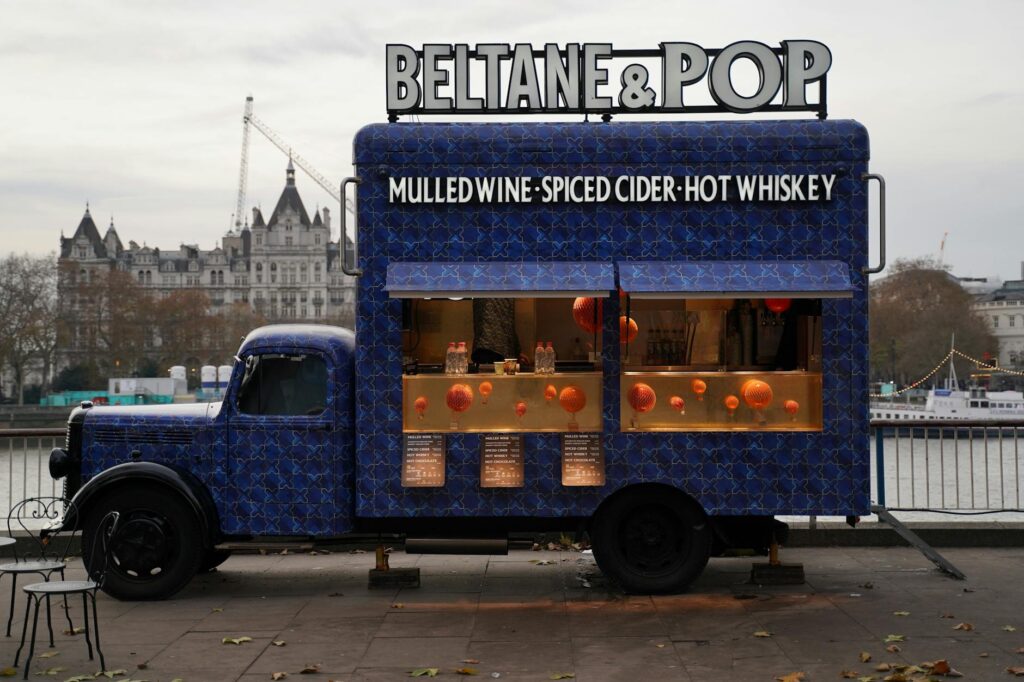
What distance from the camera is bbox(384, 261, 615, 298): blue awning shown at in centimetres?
955

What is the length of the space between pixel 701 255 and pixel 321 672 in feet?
14.9

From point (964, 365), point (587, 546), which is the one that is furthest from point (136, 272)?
point (587, 546)

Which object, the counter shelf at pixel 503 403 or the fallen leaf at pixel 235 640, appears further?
the counter shelf at pixel 503 403

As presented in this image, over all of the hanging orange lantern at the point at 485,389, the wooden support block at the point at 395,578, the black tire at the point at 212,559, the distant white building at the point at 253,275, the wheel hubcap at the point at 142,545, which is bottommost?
the wooden support block at the point at 395,578

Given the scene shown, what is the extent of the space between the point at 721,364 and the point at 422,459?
9.03 ft

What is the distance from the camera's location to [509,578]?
10.8m

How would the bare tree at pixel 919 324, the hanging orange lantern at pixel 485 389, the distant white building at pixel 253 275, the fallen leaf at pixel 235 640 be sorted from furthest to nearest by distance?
the distant white building at pixel 253 275
the bare tree at pixel 919 324
the hanging orange lantern at pixel 485 389
the fallen leaf at pixel 235 640

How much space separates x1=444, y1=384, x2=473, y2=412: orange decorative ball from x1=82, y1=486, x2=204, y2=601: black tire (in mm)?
2277

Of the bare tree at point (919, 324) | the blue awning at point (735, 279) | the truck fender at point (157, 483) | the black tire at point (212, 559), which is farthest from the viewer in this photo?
the bare tree at point (919, 324)

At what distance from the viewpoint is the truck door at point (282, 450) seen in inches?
Answer: 389

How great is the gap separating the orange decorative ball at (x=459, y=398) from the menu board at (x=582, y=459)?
85 cm

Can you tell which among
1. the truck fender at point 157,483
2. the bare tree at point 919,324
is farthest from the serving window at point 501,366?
the bare tree at point 919,324

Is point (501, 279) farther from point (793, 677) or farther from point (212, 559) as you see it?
point (793, 677)

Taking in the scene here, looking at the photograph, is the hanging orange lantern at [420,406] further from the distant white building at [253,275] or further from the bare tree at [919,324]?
the distant white building at [253,275]
